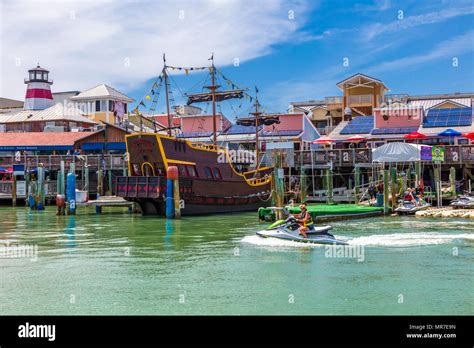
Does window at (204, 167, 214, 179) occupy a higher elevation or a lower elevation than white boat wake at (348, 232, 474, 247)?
higher

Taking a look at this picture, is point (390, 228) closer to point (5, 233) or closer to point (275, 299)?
point (275, 299)

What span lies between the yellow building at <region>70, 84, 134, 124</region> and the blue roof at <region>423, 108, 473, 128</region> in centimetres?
4315

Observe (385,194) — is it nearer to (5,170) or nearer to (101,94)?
(5,170)

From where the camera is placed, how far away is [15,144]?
201 ft

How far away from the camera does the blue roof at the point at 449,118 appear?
51.5 m

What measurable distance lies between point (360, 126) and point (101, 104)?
1595 inches

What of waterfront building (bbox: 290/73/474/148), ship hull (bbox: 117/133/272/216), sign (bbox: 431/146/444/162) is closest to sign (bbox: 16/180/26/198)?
ship hull (bbox: 117/133/272/216)

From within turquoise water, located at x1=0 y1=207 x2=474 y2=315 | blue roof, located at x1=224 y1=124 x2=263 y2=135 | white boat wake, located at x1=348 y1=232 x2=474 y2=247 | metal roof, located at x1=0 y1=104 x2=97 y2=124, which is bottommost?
turquoise water, located at x1=0 y1=207 x2=474 y2=315

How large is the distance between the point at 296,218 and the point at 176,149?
15.7 meters

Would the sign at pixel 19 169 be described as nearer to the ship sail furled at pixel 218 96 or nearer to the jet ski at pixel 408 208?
the ship sail furled at pixel 218 96

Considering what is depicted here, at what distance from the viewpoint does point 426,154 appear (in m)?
37.2

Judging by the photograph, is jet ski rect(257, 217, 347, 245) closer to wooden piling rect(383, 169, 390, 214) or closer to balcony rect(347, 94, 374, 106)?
wooden piling rect(383, 169, 390, 214)

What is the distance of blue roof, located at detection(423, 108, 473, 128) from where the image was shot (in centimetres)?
5153

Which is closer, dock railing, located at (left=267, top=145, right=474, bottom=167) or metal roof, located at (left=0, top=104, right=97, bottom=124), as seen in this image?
dock railing, located at (left=267, top=145, right=474, bottom=167)
